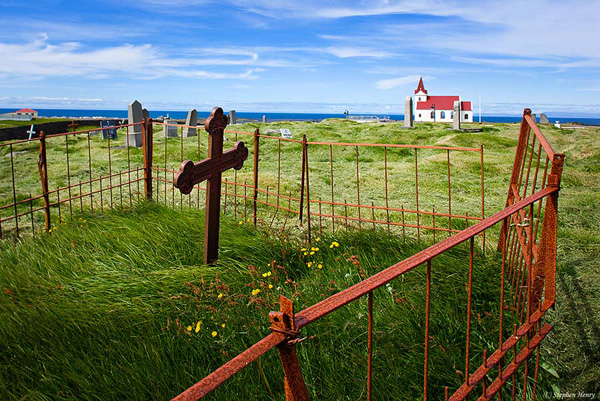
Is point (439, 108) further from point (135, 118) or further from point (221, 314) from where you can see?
point (221, 314)

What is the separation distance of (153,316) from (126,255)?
1281 mm

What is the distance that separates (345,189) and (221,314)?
213 inches

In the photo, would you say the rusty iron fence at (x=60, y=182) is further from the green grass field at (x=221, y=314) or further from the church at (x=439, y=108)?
the church at (x=439, y=108)

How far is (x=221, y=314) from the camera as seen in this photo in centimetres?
330

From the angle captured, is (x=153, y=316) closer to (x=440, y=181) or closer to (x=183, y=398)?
(x=183, y=398)

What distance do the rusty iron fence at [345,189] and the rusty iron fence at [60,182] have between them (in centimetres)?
69

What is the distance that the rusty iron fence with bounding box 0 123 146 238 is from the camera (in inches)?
230

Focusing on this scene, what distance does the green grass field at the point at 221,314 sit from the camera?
274cm

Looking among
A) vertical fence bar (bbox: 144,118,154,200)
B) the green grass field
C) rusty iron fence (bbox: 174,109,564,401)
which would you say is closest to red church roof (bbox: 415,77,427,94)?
vertical fence bar (bbox: 144,118,154,200)

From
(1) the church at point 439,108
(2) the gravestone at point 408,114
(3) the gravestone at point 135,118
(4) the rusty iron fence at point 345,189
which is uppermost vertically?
(1) the church at point 439,108

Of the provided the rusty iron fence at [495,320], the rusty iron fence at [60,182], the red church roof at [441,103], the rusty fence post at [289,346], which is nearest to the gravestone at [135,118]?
the rusty iron fence at [60,182]

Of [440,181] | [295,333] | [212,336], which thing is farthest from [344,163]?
[295,333]

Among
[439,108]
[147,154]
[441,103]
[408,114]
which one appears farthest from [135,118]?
[441,103]

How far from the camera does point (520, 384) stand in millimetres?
2711
